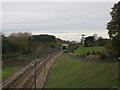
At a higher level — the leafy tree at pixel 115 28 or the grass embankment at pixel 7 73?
the leafy tree at pixel 115 28

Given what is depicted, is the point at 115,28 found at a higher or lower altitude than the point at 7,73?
higher

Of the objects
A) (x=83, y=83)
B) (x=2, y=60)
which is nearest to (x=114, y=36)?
(x=83, y=83)

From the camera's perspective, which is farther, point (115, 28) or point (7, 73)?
point (7, 73)

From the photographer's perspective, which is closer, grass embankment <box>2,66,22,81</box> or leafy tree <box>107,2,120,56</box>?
leafy tree <box>107,2,120,56</box>

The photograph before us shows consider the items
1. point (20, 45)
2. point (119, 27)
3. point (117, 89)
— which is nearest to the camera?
point (117, 89)

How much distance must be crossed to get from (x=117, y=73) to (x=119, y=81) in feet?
8.65

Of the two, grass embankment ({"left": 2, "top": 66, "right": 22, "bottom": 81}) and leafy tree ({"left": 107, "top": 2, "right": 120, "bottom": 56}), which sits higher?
leafy tree ({"left": 107, "top": 2, "right": 120, "bottom": 56})

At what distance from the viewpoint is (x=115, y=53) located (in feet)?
70.0

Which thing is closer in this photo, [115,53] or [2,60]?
[115,53]

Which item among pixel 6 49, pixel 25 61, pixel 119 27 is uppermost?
pixel 119 27

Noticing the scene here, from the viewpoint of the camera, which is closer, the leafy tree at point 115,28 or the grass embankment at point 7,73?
the leafy tree at point 115,28

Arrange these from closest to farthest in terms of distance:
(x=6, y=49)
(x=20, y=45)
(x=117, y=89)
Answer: (x=117, y=89)
(x=6, y=49)
(x=20, y=45)

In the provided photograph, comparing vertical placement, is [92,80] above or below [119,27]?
below

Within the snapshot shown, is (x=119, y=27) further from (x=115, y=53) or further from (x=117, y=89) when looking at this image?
(x=117, y=89)
